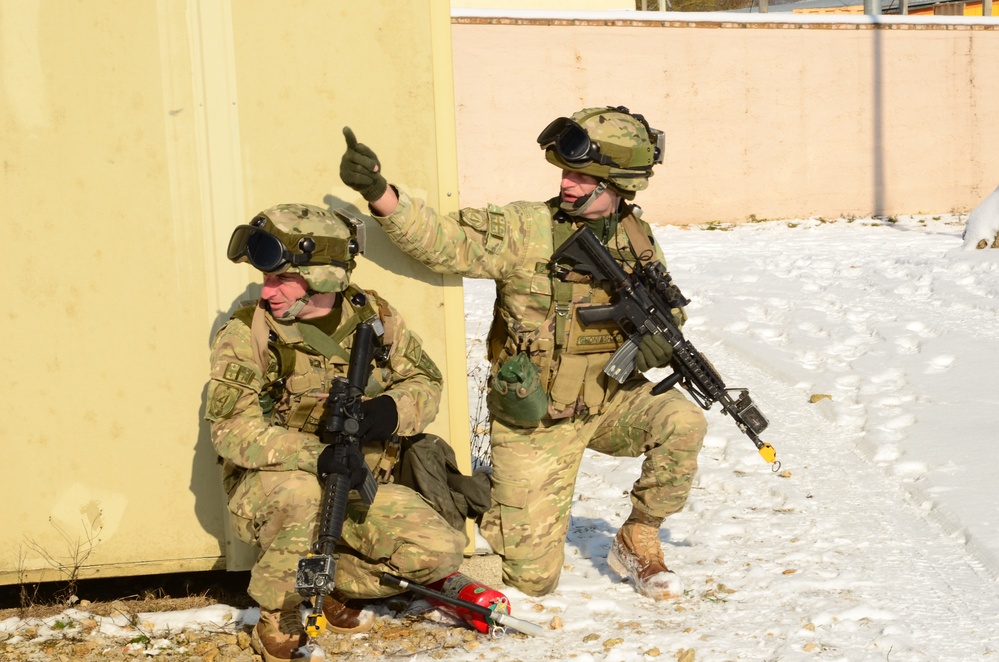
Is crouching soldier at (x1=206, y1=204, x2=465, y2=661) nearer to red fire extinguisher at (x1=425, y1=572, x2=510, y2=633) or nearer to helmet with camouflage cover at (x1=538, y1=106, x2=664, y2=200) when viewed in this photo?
red fire extinguisher at (x1=425, y1=572, x2=510, y2=633)

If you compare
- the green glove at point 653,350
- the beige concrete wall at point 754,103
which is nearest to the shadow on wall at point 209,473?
the green glove at point 653,350

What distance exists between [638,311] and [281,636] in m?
1.75

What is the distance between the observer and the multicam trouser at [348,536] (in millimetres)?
3756

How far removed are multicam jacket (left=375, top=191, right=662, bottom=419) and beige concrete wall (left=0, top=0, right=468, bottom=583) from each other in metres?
0.24

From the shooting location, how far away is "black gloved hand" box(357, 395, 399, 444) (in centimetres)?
376

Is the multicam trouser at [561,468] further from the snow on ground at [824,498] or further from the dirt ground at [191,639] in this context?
the dirt ground at [191,639]

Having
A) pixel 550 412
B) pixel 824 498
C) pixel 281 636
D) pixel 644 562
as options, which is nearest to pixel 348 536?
pixel 281 636

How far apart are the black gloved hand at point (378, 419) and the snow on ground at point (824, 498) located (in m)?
0.74

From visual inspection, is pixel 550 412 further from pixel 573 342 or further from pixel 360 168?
pixel 360 168

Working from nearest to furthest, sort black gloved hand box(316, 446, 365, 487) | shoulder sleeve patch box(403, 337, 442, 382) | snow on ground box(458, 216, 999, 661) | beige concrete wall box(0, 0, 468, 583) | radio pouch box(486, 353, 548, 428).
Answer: black gloved hand box(316, 446, 365, 487)
snow on ground box(458, 216, 999, 661)
shoulder sleeve patch box(403, 337, 442, 382)
beige concrete wall box(0, 0, 468, 583)
radio pouch box(486, 353, 548, 428)

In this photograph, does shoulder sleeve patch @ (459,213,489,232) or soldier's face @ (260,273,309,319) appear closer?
soldier's face @ (260,273,309,319)

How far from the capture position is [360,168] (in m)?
3.96

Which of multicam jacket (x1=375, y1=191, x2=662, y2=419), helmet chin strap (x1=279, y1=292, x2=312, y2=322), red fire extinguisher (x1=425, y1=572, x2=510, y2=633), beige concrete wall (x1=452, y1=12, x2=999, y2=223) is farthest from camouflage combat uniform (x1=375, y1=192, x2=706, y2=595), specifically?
beige concrete wall (x1=452, y1=12, x2=999, y2=223)

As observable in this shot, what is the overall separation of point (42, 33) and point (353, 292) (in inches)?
58.3
